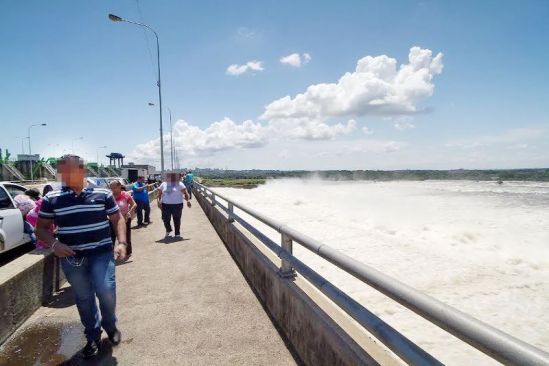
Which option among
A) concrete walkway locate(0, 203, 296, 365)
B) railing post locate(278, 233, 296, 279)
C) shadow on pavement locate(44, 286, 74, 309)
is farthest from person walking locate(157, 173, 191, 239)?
railing post locate(278, 233, 296, 279)

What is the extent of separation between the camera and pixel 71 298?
16.3ft

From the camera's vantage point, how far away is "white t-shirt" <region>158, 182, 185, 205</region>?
8.90 metres

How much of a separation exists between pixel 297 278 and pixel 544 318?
6.13 metres

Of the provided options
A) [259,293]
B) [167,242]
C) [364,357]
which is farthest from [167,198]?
[364,357]

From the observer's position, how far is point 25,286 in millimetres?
4270

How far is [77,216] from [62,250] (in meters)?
0.33

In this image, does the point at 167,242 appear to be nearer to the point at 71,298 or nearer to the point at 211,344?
the point at 71,298

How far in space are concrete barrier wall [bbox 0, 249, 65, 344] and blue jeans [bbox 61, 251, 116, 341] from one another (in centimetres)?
104

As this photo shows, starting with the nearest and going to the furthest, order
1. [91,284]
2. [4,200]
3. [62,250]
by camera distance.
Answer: [62,250], [91,284], [4,200]

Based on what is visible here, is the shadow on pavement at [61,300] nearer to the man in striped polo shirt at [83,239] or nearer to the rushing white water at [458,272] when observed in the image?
the man in striped polo shirt at [83,239]

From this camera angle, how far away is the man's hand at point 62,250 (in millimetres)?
3170

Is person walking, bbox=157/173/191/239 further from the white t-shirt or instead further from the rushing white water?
the rushing white water

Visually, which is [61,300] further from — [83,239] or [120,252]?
[83,239]

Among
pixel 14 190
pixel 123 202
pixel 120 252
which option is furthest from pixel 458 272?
pixel 14 190
